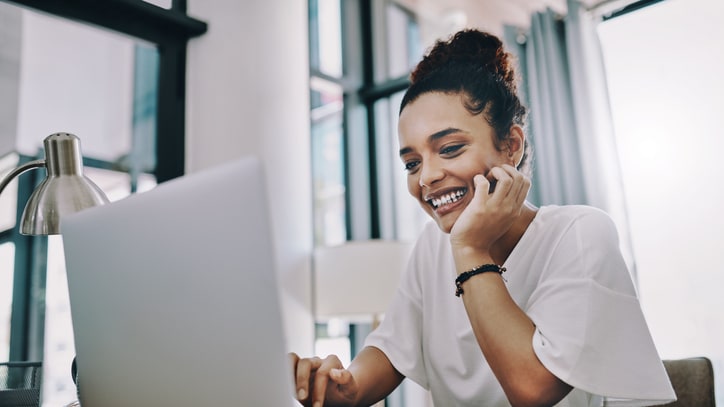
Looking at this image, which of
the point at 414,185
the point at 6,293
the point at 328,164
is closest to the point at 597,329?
the point at 414,185

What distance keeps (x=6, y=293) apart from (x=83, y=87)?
44.6 inches

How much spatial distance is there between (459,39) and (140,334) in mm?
950

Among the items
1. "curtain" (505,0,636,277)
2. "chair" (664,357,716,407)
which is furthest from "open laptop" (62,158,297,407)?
"curtain" (505,0,636,277)

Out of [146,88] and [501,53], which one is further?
[146,88]

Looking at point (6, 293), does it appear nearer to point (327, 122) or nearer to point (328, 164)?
point (328, 164)

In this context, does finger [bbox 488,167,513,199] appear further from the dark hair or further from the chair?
the chair

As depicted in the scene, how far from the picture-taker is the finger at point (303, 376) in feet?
3.24

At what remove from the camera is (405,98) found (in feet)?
4.47

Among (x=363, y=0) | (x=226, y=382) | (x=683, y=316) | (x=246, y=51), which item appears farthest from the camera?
(x=363, y=0)

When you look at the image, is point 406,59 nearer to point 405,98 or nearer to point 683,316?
point 683,316

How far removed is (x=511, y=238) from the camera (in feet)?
3.97

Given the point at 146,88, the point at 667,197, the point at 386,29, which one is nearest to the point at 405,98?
the point at 667,197

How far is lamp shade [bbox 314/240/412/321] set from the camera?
2.70 meters

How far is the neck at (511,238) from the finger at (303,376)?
16.8 inches
